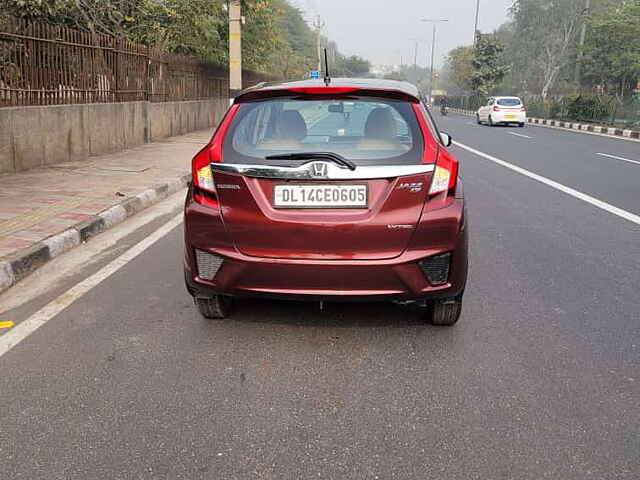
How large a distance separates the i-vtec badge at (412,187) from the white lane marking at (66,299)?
2.25m

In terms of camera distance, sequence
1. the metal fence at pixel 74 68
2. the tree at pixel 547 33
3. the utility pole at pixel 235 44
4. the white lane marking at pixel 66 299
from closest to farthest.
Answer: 1. the white lane marking at pixel 66 299
2. the metal fence at pixel 74 68
3. the utility pole at pixel 235 44
4. the tree at pixel 547 33

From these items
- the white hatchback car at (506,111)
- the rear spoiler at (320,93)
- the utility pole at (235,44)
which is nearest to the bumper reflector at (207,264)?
the rear spoiler at (320,93)

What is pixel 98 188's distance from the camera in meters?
8.73

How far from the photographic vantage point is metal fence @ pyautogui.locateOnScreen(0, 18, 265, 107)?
976 cm

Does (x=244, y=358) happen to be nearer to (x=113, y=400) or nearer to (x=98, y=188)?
(x=113, y=400)

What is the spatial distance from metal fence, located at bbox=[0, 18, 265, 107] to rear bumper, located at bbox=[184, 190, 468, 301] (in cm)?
698

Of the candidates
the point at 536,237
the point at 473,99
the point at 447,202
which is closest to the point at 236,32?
the point at 536,237

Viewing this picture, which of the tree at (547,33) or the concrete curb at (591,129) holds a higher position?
the tree at (547,33)

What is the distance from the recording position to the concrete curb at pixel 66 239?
5.05m

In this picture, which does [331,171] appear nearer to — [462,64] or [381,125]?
[381,125]

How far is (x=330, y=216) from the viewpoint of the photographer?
11.9 ft

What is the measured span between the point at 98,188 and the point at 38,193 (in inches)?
31.8

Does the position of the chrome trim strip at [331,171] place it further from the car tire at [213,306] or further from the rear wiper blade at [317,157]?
the car tire at [213,306]

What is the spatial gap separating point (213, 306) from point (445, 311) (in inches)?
53.7
